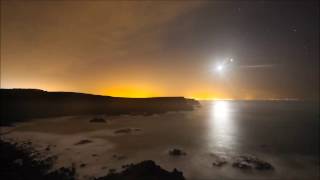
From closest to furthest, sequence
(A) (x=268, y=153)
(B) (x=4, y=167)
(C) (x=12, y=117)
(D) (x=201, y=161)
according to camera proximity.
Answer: (B) (x=4, y=167) → (D) (x=201, y=161) → (A) (x=268, y=153) → (C) (x=12, y=117)

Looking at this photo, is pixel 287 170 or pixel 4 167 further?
pixel 287 170

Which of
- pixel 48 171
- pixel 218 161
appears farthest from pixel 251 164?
pixel 48 171

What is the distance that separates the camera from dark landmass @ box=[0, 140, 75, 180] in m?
23.9

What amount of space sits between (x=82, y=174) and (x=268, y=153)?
33.3m

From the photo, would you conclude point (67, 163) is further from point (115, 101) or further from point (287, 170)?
point (115, 101)

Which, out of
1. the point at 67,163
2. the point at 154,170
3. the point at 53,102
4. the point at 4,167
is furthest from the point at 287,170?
the point at 53,102

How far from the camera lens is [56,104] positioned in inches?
A: 3792

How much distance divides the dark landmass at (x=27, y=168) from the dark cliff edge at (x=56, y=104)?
133ft

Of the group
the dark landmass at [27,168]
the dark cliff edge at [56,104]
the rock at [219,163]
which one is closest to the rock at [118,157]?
the dark landmass at [27,168]

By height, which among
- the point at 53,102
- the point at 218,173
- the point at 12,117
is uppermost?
the point at 53,102

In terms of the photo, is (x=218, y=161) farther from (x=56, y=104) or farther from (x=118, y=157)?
(x=56, y=104)

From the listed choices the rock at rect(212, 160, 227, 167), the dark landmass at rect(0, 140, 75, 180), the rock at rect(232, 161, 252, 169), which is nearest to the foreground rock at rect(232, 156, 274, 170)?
the rock at rect(232, 161, 252, 169)

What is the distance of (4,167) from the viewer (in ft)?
84.7

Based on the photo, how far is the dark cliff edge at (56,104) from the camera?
75438mm
